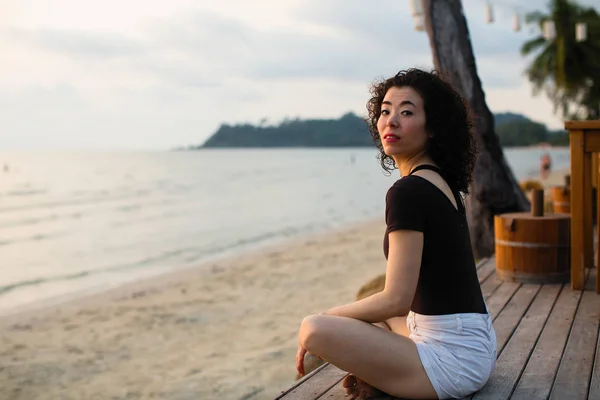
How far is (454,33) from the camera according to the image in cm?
711

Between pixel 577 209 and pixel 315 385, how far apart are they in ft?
9.37

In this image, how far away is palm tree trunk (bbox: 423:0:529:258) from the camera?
6.96 metres

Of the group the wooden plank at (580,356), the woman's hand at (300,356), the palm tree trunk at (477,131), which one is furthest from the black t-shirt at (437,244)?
the palm tree trunk at (477,131)

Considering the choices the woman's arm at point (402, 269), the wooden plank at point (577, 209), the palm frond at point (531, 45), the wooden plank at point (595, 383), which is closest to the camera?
the woman's arm at point (402, 269)

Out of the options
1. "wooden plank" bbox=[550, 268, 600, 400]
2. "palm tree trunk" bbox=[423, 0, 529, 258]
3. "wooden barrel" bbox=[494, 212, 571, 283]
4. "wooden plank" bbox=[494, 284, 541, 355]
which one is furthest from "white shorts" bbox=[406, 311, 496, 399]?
"palm tree trunk" bbox=[423, 0, 529, 258]

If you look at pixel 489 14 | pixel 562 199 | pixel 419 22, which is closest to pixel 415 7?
pixel 419 22

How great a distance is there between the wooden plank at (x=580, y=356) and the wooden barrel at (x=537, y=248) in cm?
54

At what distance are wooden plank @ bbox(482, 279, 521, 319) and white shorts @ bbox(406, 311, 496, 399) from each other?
1650mm

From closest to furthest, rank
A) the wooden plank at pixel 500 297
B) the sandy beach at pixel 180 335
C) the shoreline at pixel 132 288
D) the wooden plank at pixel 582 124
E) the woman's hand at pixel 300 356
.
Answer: the woman's hand at pixel 300 356, the wooden plank at pixel 500 297, the wooden plank at pixel 582 124, the sandy beach at pixel 180 335, the shoreline at pixel 132 288

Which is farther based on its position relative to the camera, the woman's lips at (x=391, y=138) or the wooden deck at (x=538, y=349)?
the wooden deck at (x=538, y=349)

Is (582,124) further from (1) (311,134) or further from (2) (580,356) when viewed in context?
(1) (311,134)

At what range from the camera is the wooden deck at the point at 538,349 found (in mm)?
2766

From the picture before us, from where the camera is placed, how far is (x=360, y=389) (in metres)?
2.65

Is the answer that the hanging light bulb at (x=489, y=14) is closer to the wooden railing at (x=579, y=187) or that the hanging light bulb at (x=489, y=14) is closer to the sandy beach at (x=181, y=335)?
the sandy beach at (x=181, y=335)
